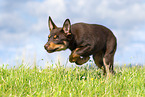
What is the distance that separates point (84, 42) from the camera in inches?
237

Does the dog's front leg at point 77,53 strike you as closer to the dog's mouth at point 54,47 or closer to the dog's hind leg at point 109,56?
the dog's mouth at point 54,47

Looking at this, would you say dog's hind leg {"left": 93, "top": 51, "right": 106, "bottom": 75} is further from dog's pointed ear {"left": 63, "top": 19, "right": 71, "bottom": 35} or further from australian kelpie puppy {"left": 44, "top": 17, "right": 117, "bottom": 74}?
dog's pointed ear {"left": 63, "top": 19, "right": 71, "bottom": 35}

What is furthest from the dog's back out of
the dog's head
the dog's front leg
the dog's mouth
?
the dog's mouth

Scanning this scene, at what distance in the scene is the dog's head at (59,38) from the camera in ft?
18.2

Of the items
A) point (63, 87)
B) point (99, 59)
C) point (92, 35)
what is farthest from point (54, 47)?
point (99, 59)

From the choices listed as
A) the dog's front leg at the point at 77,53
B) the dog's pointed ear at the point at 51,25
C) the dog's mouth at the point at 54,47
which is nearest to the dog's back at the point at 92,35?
the dog's front leg at the point at 77,53

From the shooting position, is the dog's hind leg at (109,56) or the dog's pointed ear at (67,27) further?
the dog's hind leg at (109,56)

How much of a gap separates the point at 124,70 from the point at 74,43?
7.66 ft

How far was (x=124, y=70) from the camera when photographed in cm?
725

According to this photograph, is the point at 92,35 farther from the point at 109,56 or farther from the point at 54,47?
the point at 54,47

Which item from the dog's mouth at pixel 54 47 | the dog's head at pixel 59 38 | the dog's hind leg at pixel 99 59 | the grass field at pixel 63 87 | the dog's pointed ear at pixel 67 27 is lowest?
the grass field at pixel 63 87

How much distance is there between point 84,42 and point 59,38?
772 mm

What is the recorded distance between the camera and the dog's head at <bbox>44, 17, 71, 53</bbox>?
5.56m

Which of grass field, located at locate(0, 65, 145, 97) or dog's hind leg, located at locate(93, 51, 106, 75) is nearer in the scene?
grass field, located at locate(0, 65, 145, 97)
